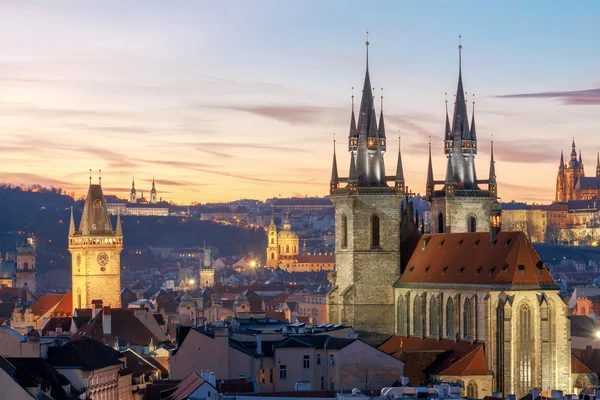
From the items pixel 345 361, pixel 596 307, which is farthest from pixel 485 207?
pixel 596 307

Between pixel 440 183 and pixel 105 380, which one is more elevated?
Result: pixel 440 183

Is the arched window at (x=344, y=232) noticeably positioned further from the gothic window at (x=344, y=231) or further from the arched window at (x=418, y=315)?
the arched window at (x=418, y=315)

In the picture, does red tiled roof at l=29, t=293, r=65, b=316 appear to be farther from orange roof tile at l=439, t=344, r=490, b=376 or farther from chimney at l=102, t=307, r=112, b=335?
orange roof tile at l=439, t=344, r=490, b=376

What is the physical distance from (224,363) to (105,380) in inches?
231

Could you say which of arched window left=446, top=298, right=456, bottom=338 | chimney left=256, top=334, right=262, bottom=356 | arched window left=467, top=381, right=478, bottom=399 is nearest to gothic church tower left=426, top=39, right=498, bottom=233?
arched window left=446, top=298, right=456, bottom=338

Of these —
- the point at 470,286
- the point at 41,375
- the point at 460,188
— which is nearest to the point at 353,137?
the point at 460,188

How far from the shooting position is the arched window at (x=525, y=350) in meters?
98.4

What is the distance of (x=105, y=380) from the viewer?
91750 millimetres

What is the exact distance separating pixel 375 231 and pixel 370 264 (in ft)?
6.60

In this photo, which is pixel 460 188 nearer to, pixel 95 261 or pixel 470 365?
pixel 470 365

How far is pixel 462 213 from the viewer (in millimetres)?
118562

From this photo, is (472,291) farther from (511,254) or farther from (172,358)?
(172,358)

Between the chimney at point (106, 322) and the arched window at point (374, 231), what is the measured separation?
2118 cm

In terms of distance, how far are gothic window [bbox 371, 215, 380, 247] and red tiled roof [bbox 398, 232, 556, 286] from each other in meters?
2.37
